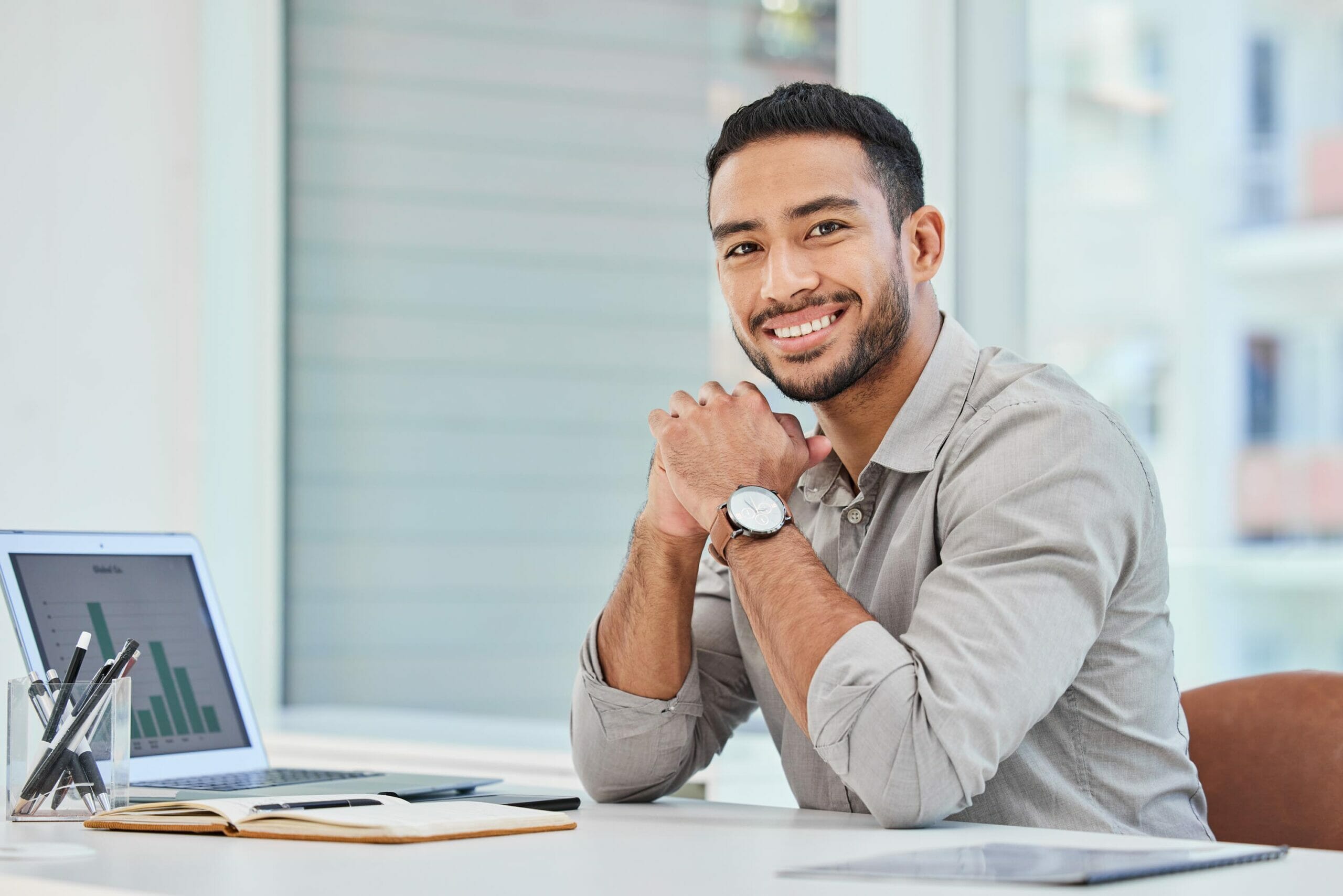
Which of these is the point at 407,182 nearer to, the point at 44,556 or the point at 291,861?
the point at 44,556

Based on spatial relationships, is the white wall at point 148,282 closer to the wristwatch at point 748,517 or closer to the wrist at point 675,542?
the wrist at point 675,542

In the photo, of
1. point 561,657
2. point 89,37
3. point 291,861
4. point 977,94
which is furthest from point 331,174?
point 291,861

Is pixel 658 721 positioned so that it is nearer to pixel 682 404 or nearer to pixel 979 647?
pixel 682 404

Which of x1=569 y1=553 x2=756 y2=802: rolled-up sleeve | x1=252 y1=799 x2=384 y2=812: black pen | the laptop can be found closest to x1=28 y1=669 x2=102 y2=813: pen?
the laptop

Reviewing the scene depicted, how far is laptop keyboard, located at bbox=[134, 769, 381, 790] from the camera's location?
→ 150 centimetres

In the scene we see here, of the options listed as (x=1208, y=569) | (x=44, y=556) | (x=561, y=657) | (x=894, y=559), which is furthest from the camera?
(x=561, y=657)

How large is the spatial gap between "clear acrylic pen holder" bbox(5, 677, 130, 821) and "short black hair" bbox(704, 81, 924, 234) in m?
0.90

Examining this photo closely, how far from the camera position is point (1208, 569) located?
2357mm

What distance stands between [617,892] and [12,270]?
240 cm

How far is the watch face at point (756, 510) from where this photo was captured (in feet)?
4.50

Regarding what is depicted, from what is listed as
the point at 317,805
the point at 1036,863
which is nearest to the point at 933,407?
the point at 1036,863

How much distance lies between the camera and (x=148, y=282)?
302cm

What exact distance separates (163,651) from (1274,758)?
4.10ft

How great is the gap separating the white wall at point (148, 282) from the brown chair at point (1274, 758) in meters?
2.24
